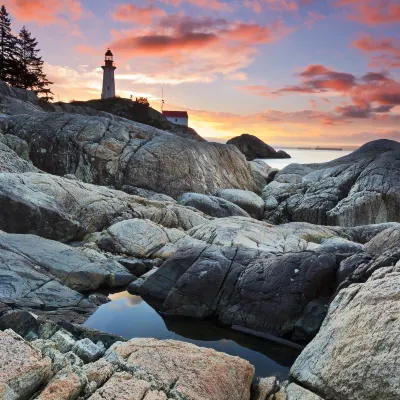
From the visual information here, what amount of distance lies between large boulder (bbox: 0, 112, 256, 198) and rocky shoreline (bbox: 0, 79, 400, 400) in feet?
0.32

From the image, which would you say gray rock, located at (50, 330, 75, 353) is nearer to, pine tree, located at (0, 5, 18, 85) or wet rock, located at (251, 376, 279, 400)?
wet rock, located at (251, 376, 279, 400)

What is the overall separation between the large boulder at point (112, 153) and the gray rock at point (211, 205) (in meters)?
2.83

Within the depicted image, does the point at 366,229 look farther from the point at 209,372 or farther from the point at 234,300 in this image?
the point at 209,372

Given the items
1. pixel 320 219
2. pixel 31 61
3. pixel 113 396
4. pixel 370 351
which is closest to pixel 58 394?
→ pixel 113 396

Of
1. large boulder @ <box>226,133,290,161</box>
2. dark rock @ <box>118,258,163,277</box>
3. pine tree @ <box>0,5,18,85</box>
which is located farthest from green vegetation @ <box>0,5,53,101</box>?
dark rock @ <box>118,258,163,277</box>

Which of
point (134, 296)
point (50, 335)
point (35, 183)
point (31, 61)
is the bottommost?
point (134, 296)

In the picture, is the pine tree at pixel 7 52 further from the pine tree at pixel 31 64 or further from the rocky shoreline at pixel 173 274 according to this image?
the rocky shoreline at pixel 173 274

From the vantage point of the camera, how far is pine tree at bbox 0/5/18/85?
2301 inches

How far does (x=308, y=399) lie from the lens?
6.40m

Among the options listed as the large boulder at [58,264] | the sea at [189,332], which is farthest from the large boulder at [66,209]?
the sea at [189,332]

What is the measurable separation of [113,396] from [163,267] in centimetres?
720

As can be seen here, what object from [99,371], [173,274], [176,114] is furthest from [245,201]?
[176,114]

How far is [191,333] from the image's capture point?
9.98 metres

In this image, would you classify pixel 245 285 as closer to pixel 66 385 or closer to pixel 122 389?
pixel 122 389
